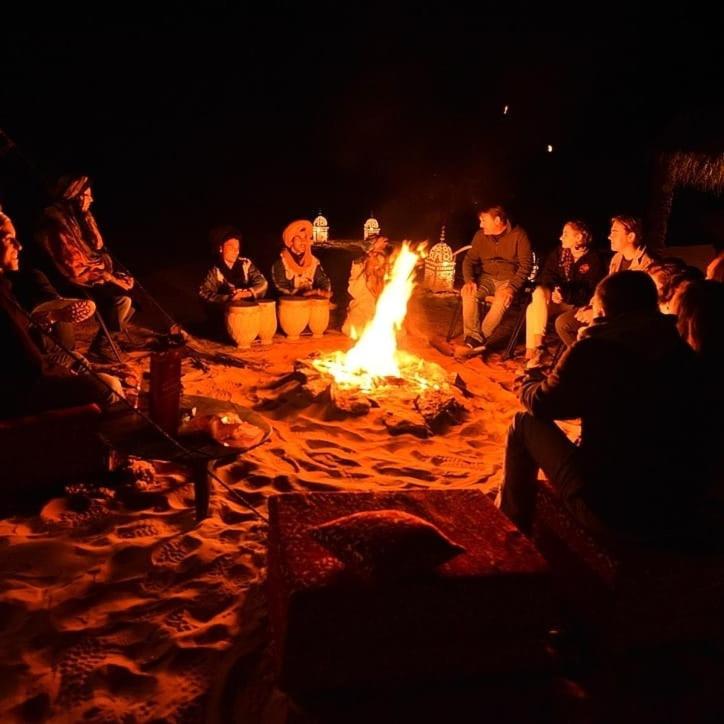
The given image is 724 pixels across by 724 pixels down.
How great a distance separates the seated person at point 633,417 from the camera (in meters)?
2.41

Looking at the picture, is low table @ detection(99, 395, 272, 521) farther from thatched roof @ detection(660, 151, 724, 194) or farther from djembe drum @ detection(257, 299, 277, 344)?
thatched roof @ detection(660, 151, 724, 194)

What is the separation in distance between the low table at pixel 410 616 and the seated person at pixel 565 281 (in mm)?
4473

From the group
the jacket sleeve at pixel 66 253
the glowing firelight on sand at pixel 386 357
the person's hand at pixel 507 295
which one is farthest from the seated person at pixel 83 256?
the person's hand at pixel 507 295

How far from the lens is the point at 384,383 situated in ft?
18.8

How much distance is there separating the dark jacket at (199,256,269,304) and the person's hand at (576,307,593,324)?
3763 mm

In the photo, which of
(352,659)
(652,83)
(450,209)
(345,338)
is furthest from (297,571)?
(450,209)

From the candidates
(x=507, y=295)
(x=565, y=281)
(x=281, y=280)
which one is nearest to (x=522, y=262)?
(x=507, y=295)

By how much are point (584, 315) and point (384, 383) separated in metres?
2.27

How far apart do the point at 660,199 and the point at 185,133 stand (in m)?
16.3

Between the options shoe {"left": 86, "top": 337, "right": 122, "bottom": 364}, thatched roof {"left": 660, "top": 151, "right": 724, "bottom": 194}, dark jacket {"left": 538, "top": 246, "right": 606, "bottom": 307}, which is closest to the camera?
shoe {"left": 86, "top": 337, "right": 122, "bottom": 364}

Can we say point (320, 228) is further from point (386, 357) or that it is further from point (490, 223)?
point (386, 357)

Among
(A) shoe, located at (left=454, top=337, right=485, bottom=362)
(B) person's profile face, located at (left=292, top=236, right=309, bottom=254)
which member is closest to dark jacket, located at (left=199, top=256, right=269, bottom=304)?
(B) person's profile face, located at (left=292, top=236, right=309, bottom=254)

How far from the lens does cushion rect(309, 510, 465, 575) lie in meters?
2.17

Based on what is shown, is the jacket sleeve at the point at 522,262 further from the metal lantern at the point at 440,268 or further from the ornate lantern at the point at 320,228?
the ornate lantern at the point at 320,228
